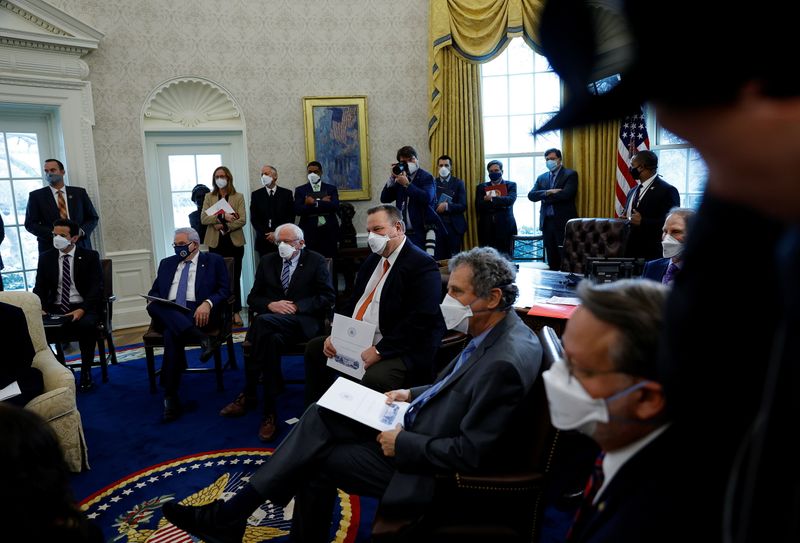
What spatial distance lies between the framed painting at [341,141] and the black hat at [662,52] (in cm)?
725

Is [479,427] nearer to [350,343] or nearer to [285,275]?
[350,343]

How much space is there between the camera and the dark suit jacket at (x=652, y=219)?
456cm

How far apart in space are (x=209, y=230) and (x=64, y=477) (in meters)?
5.82

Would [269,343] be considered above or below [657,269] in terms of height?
below

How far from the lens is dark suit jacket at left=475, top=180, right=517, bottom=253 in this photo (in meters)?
7.18

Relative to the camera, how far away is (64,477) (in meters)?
1.22

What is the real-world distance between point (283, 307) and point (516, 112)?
5.13 m

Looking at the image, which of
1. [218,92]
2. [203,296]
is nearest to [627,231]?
[203,296]

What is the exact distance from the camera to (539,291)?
378 cm

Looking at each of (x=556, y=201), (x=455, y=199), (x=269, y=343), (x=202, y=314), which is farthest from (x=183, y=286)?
(x=556, y=201)

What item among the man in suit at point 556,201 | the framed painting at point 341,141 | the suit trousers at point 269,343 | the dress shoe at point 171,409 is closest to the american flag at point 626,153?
the man in suit at point 556,201

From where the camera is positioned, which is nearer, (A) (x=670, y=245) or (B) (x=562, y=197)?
(A) (x=670, y=245)

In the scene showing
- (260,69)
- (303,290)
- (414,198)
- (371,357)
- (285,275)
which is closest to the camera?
(371,357)

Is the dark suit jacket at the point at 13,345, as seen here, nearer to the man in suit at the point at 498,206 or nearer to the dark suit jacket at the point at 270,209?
the dark suit jacket at the point at 270,209
